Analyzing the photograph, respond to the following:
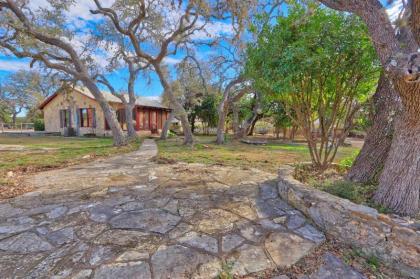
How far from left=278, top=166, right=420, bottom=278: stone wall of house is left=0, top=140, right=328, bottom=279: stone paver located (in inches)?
7.8

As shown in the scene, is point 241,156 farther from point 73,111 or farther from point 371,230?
point 73,111

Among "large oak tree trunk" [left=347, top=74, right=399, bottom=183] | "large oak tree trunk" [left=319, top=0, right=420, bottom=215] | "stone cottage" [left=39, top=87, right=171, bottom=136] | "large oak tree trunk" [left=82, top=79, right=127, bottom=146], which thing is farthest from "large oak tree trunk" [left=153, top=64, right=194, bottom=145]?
"large oak tree trunk" [left=319, top=0, right=420, bottom=215]

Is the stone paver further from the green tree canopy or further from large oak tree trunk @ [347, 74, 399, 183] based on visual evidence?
the green tree canopy

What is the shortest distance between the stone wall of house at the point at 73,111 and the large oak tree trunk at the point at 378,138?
17.3 meters

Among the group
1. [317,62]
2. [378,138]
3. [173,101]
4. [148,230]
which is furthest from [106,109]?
[378,138]

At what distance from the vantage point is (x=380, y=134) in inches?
123

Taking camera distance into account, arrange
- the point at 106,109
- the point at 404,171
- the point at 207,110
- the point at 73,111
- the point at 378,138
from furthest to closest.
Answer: the point at 207,110 < the point at 73,111 < the point at 106,109 < the point at 378,138 < the point at 404,171

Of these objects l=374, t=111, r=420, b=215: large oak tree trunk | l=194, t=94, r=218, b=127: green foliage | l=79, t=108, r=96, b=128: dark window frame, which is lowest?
l=374, t=111, r=420, b=215: large oak tree trunk

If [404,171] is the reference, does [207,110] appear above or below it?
above

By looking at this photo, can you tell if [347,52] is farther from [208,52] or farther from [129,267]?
[208,52]

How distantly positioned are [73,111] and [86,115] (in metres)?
1.23

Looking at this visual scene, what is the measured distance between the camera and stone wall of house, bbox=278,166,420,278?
77.8 inches

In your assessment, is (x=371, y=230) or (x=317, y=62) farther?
(x=317, y=62)

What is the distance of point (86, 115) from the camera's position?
18.3m
